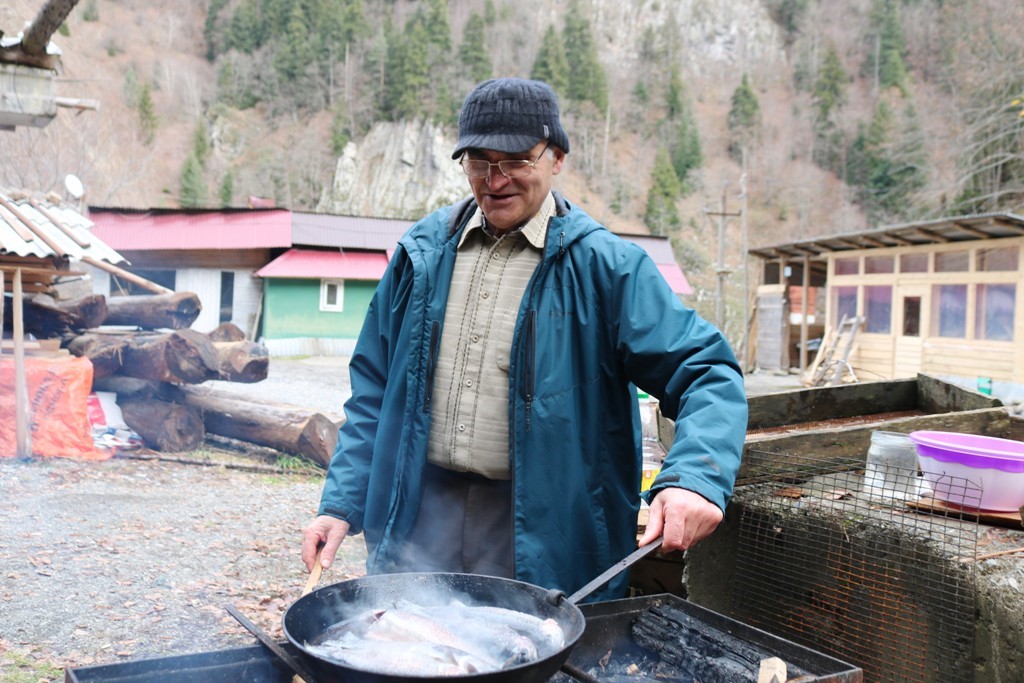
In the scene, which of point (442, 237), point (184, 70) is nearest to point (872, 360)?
point (442, 237)

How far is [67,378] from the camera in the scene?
816 cm

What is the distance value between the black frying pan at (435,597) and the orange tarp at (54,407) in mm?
7611

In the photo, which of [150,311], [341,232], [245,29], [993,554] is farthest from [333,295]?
[245,29]

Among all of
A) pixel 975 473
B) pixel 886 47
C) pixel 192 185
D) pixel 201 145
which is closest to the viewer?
pixel 975 473

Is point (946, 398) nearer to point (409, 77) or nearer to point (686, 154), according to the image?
point (409, 77)

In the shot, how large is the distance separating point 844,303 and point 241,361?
16886 mm

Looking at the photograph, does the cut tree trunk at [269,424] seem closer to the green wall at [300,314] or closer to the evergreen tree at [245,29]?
the green wall at [300,314]

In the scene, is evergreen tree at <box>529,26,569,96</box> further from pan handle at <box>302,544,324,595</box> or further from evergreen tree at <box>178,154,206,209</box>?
pan handle at <box>302,544,324,595</box>

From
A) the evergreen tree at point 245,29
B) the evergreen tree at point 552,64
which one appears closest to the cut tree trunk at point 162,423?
the evergreen tree at point 552,64

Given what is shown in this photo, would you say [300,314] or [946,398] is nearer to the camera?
[946,398]

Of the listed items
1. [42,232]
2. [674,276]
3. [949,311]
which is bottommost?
[949,311]

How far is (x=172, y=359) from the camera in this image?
8836mm

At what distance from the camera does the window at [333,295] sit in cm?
2658

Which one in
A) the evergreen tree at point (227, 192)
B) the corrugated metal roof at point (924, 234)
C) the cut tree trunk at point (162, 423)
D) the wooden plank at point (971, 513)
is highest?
the evergreen tree at point (227, 192)
